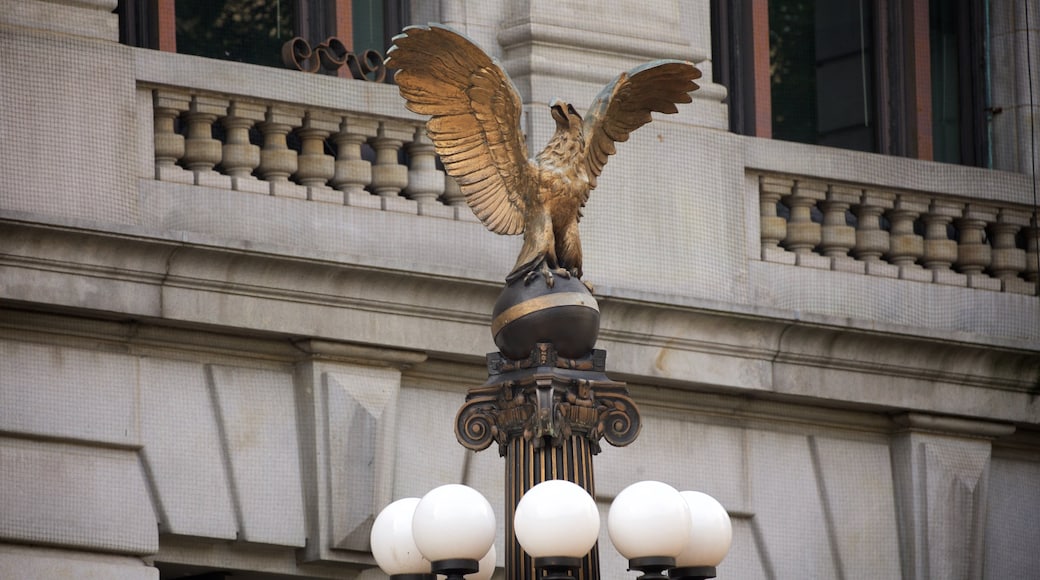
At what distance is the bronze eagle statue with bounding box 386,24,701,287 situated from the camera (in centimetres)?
1162

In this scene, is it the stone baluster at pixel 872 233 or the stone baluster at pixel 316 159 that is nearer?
the stone baluster at pixel 316 159

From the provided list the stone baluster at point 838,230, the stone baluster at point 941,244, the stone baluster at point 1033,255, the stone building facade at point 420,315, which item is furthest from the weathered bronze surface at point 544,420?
the stone baluster at point 1033,255

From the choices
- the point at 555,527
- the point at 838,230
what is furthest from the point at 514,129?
the point at 838,230

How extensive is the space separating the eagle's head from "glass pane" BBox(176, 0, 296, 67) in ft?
13.7

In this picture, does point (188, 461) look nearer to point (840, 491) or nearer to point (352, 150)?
point (352, 150)

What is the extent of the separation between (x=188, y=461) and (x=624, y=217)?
10.2 ft

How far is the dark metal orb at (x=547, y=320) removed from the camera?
1095 cm

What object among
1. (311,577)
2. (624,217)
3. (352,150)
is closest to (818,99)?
(624,217)

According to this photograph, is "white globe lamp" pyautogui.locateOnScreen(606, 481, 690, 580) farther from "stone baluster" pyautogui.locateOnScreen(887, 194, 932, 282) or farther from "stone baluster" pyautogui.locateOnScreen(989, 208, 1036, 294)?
"stone baluster" pyautogui.locateOnScreen(989, 208, 1036, 294)

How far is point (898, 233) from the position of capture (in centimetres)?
1709

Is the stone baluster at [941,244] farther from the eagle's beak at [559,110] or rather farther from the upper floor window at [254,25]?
the eagle's beak at [559,110]

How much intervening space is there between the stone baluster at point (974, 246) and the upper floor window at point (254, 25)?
3823 mm

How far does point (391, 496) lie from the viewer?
583 inches

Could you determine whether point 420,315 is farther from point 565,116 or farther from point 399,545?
point 399,545
